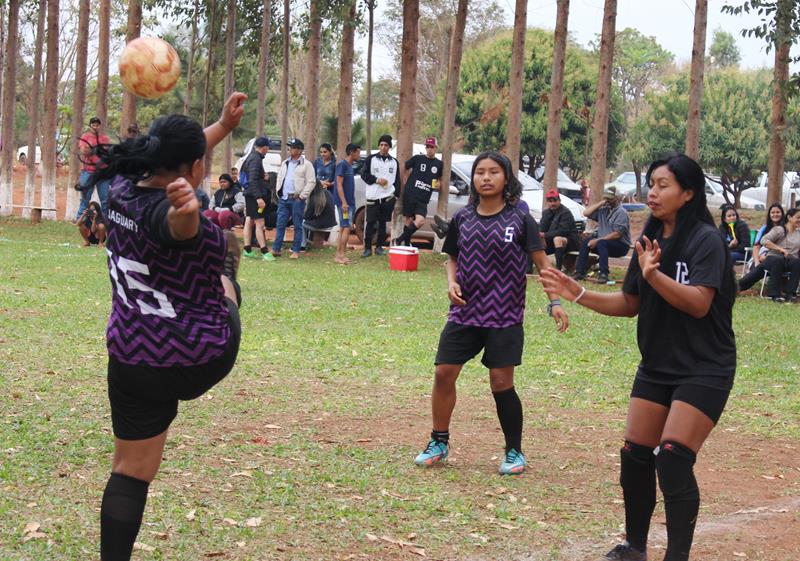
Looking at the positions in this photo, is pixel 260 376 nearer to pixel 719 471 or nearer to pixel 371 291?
pixel 719 471

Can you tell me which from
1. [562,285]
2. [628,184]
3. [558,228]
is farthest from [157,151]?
[628,184]

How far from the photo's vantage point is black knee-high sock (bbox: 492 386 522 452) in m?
6.64

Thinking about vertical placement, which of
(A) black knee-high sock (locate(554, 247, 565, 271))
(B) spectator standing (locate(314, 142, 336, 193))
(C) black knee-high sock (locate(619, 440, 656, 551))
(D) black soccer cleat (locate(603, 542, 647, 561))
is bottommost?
(D) black soccer cleat (locate(603, 542, 647, 561))

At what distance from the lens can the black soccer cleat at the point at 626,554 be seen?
5.17 meters

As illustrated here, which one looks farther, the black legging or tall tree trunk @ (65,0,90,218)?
tall tree trunk @ (65,0,90,218)

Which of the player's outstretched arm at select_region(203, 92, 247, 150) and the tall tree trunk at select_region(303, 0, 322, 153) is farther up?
the tall tree trunk at select_region(303, 0, 322, 153)

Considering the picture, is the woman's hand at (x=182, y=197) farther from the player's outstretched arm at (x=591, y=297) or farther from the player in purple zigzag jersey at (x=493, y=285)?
the player in purple zigzag jersey at (x=493, y=285)

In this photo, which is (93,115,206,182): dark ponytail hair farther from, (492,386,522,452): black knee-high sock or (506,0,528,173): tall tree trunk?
(506,0,528,173): tall tree trunk

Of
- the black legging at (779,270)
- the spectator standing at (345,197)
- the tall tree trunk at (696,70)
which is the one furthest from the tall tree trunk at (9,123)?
the black legging at (779,270)

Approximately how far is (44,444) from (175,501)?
1365 millimetres

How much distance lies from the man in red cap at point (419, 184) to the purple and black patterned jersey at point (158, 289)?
15.9m

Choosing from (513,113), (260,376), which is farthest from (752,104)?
(260,376)

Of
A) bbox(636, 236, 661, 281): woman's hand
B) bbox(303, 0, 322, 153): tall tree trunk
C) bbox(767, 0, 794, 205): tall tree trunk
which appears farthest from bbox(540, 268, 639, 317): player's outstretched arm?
bbox(303, 0, 322, 153): tall tree trunk

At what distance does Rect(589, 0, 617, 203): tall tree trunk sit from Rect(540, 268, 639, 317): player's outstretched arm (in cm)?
1448
